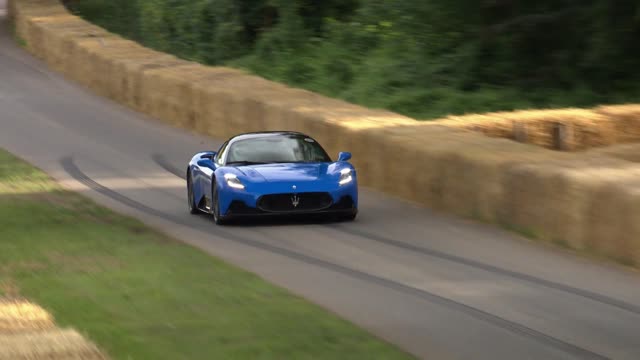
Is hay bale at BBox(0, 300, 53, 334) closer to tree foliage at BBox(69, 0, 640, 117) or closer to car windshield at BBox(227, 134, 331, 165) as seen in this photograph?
car windshield at BBox(227, 134, 331, 165)

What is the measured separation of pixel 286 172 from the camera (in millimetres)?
18453

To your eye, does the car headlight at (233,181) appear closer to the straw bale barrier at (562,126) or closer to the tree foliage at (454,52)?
the straw bale barrier at (562,126)

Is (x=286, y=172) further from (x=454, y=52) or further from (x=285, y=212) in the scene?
(x=454, y=52)

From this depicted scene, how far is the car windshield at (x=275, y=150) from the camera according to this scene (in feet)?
63.0

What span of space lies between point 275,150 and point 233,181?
1140mm

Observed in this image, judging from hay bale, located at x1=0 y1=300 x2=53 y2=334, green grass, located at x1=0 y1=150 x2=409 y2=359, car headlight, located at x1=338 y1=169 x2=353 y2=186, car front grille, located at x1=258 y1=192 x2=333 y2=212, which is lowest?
car front grille, located at x1=258 y1=192 x2=333 y2=212

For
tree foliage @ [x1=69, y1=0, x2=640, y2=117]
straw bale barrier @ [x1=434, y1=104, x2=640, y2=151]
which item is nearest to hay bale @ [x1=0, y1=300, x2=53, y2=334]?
straw bale barrier @ [x1=434, y1=104, x2=640, y2=151]

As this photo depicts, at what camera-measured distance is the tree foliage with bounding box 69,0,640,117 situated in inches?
1162

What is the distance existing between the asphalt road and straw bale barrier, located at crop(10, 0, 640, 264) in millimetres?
358

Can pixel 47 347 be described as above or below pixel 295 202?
above


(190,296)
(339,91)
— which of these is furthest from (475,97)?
(190,296)

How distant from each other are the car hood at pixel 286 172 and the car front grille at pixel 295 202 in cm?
21

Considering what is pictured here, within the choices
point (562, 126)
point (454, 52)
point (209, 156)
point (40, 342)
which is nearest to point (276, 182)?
point (209, 156)

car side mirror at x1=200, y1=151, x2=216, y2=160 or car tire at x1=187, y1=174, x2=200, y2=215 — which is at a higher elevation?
car side mirror at x1=200, y1=151, x2=216, y2=160
